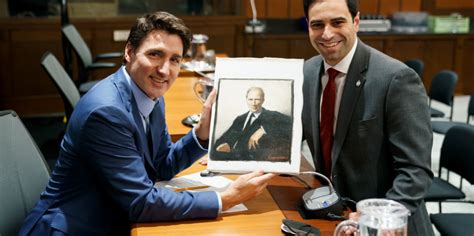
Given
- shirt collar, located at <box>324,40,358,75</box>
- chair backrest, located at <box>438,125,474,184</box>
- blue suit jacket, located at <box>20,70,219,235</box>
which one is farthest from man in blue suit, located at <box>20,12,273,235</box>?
chair backrest, located at <box>438,125,474,184</box>

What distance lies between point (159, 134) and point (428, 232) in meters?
0.96

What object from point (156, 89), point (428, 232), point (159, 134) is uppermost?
point (156, 89)

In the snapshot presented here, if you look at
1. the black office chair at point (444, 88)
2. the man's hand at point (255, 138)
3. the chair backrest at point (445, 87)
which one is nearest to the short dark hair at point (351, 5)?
the man's hand at point (255, 138)

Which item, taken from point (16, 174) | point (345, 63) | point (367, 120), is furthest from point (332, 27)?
point (16, 174)

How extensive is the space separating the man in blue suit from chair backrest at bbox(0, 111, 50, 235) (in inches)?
3.3

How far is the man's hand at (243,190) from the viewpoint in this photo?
1.77 meters

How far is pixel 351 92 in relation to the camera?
1927mm

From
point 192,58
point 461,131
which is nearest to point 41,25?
point 192,58

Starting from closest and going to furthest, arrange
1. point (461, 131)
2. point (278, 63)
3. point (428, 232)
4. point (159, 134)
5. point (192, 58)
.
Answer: point (278, 63) → point (428, 232) → point (159, 134) → point (461, 131) → point (192, 58)

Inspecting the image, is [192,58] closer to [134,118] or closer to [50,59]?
[50,59]

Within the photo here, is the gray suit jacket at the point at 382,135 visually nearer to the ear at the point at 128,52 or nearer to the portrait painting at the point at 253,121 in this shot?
the portrait painting at the point at 253,121

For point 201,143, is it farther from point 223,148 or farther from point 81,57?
point 81,57

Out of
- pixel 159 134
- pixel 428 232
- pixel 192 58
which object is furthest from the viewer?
pixel 192 58

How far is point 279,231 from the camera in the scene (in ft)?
5.58
